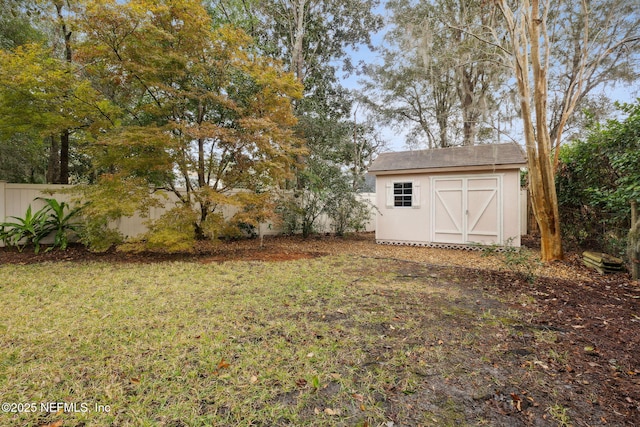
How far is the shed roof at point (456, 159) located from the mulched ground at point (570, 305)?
2178mm

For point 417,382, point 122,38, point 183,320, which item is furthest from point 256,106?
point 417,382

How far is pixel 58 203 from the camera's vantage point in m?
6.48

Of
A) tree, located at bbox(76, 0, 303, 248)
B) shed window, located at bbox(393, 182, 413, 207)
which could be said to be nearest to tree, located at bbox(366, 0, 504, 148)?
shed window, located at bbox(393, 182, 413, 207)

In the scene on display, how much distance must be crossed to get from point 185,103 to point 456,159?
657 centimetres

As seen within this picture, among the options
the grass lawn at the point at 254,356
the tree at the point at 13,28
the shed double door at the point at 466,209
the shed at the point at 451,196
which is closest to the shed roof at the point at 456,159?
the shed at the point at 451,196

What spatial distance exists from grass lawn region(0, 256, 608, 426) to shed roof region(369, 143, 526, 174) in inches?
173

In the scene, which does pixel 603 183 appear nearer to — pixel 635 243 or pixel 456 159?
pixel 635 243

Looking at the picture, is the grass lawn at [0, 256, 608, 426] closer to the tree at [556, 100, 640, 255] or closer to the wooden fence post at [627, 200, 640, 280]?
the wooden fence post at [627, 200, 640, 280]

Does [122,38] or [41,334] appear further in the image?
[122,38]

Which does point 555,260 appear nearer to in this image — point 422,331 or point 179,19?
point 422,331

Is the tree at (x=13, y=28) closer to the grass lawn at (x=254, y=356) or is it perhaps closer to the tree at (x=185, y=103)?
the tree at (x=185, y=103)

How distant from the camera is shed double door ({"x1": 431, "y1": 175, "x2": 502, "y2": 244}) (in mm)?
7207

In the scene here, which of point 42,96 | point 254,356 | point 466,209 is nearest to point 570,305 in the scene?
point 254,356

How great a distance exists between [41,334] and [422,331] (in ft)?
10.6
